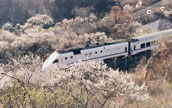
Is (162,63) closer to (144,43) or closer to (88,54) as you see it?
(144,43)

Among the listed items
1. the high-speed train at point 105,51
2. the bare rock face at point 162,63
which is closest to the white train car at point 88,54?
the high-speed train at point 105,51

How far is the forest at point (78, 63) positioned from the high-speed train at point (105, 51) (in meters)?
1.32

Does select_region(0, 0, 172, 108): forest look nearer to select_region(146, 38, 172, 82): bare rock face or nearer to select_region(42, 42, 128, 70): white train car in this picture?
select_region(146, 38, 172, 82): bare rock face

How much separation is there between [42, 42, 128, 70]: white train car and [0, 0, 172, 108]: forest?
4.10 feet

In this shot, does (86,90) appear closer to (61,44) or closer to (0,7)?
(61,44)

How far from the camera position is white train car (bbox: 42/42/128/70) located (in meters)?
19.5

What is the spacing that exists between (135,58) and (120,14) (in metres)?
10.6

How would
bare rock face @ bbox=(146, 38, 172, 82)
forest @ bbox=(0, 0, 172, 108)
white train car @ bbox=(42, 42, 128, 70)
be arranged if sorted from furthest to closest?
white train car @ bbox=(42, 42, 128, 70) < bare rock face @ bbox=(146, 38, 172, 82) < forest @ bbox=(0, 0, 172, 108)

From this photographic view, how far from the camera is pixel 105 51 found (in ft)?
68.8

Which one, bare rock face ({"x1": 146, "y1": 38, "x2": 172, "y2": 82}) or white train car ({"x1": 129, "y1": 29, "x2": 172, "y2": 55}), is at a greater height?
white train car ({"x1": 129, "y1": 29, "x2": 172, "y2": 55})

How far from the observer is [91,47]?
67.6 ft

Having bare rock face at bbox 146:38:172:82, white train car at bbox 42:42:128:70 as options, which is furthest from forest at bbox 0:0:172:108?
white train car at bbox 42:42:128:70

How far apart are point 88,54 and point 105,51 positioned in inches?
62.1

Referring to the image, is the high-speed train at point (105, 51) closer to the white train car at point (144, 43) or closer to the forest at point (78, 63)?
the white train car at point (144, 43)
